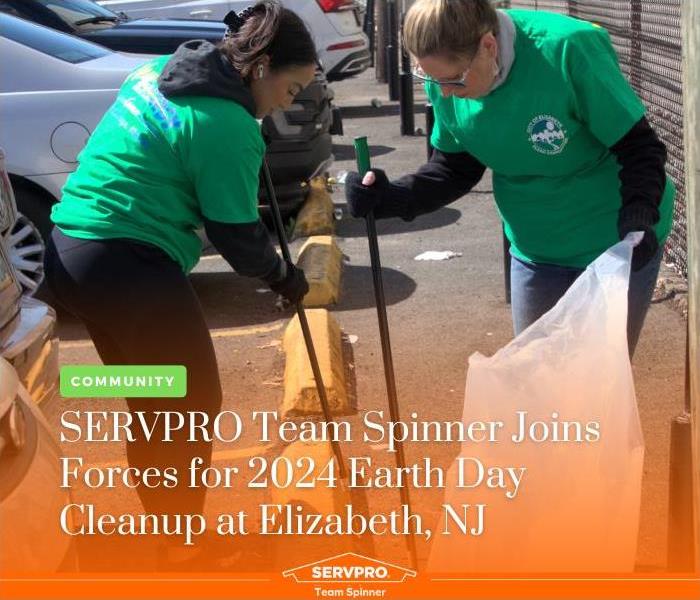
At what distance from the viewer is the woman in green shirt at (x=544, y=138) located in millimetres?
3094

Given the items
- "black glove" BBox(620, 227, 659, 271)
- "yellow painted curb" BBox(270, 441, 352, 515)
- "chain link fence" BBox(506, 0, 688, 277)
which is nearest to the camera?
"black glove" BBox(620, 227, 659, 271)

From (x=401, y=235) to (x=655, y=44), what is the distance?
2.23 metres

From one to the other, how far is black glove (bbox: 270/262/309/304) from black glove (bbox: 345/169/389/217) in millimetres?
286

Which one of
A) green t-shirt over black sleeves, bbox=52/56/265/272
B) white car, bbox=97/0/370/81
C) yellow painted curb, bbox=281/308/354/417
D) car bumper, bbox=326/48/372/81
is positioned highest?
green t-shirt over black sleeves, bbox=52/56/265/272

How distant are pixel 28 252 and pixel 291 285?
2999 millimetres

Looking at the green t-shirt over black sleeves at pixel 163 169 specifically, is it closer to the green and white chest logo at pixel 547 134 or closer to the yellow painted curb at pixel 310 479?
the green and white chest logo at pixel 547 134

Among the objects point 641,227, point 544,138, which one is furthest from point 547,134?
point 641,227

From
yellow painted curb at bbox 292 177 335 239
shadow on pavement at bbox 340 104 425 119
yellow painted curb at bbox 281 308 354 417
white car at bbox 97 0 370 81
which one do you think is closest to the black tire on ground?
yellow painted curb at bbox 281 308 354 417

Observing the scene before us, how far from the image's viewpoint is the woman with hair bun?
3252 mm

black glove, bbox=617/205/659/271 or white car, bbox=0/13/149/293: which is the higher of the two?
black glove, bbox=617/205/659/271

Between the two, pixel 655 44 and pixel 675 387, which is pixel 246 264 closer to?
pixel 675 387

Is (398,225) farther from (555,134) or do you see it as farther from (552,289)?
(555,134)

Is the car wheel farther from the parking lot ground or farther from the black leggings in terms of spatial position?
the black leggings

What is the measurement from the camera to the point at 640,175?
3.12 meters
